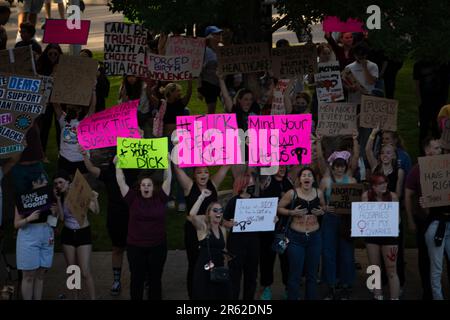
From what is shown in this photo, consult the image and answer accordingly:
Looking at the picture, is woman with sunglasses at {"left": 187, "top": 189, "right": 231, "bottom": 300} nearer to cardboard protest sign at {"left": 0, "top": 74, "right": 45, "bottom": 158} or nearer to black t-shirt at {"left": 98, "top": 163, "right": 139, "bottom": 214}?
black t-shirt at {"left": 98, "top": 163, "right": 139, "bottom": 214}

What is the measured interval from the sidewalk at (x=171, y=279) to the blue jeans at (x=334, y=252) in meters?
0.35

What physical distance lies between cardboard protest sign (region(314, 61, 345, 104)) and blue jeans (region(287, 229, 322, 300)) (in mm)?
3603

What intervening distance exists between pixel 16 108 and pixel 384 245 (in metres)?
4.53

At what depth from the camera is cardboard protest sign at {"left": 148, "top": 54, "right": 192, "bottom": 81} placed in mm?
13695

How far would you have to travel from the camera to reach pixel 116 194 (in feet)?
38.4

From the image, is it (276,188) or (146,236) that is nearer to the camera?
(146,236)

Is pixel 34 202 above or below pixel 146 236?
above

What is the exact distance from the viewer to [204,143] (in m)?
12.1

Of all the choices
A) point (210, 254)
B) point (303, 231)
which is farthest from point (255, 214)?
point (210, 254)

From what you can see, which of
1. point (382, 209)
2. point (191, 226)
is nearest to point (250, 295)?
point (191, 226)

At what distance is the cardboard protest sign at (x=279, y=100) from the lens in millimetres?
13516

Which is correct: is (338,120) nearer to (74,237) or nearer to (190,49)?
(190,49)

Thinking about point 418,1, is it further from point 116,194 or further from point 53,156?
point 53,156
